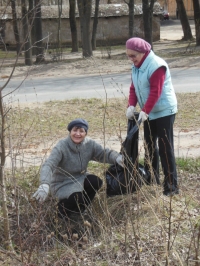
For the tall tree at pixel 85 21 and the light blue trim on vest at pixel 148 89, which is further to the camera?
the tall tree at pixel 85 21

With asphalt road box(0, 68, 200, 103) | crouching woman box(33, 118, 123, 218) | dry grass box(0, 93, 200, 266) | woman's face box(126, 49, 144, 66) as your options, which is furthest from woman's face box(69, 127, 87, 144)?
asphalt road box(0, 68, 200, 103)

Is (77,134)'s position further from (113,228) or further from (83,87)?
(83,87)

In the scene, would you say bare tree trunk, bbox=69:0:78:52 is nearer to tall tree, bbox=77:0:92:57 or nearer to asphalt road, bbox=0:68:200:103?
tall tree, bbox=77:0:92:57

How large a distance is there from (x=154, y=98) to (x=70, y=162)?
1.04 meters

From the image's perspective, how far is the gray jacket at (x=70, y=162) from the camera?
16.8 ft

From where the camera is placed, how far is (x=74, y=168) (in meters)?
5.22

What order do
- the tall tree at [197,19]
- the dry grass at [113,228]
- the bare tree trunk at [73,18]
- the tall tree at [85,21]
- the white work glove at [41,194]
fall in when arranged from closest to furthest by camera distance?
1. the dry grass at [113,228]
2. the white work glove at [41,194]
3. the tall tree at [85,21]
4. the tall tree at [197,19]
5. the bare tree trunk at [73,18]

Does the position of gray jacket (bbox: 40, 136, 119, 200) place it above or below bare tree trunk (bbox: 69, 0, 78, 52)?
below

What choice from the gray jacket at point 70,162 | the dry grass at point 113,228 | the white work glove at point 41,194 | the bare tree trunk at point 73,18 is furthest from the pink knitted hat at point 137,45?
the bare tree trunk at point 73,18

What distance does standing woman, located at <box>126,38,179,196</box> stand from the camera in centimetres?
498

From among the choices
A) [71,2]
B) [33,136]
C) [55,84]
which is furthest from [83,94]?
[71,2]

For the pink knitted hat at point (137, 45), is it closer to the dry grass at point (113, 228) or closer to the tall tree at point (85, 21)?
the dry grass at point (113, 228)

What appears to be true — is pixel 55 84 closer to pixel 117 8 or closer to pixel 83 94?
pixel 83 94

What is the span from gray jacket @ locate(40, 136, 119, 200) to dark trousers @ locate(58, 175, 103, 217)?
0.05 m
